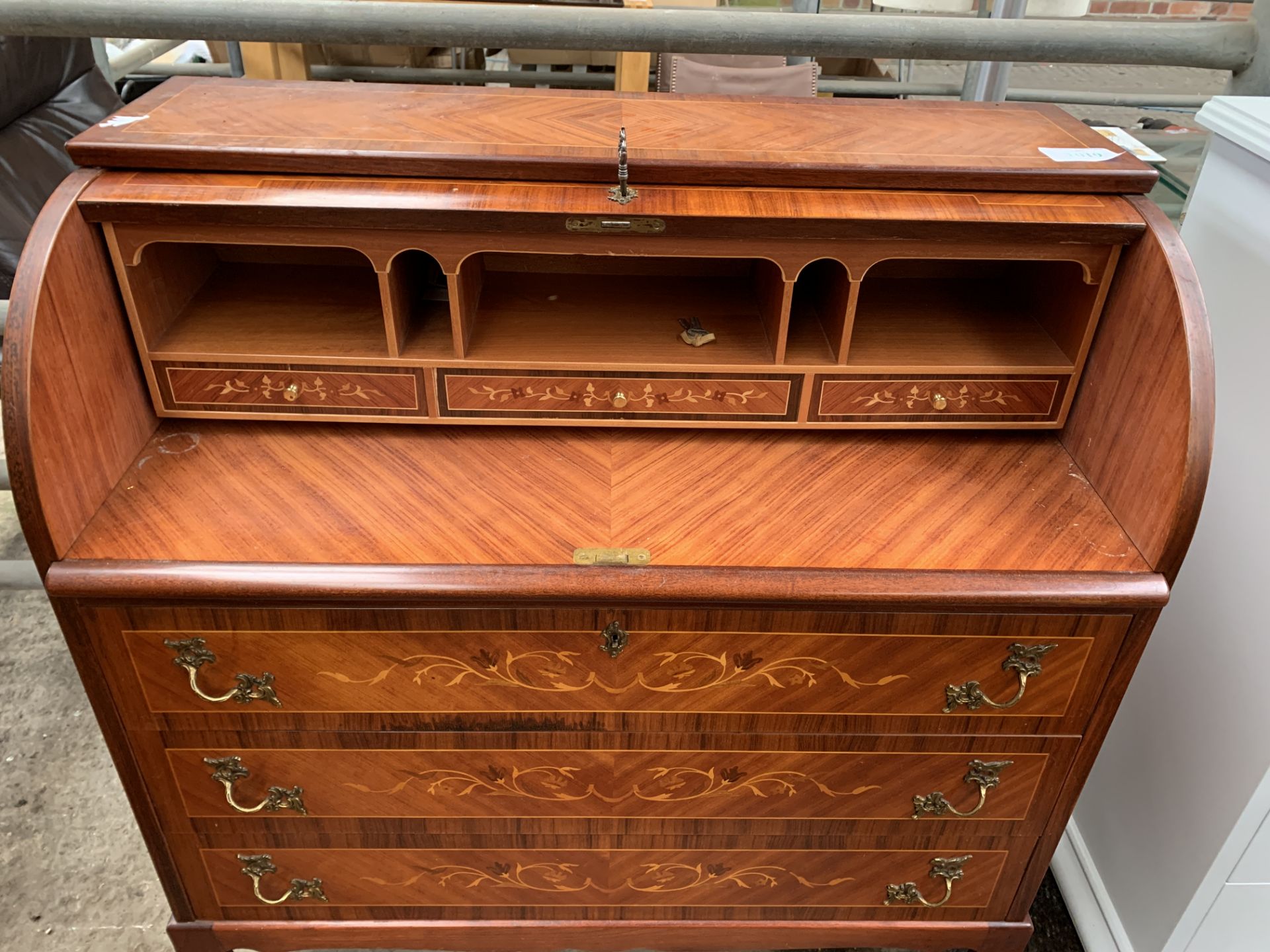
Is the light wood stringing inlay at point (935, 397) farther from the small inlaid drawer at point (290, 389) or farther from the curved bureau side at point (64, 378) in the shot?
the curved bureau side at point (64, 378)

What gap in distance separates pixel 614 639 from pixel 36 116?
2.56m

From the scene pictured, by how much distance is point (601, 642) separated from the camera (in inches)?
51.2

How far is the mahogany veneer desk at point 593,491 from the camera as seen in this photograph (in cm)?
124

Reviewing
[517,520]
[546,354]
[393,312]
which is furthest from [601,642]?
[393,312]

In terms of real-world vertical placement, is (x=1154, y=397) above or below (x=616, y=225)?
below

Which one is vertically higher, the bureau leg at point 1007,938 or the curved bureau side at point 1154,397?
the curved bureau side at point 1154,397

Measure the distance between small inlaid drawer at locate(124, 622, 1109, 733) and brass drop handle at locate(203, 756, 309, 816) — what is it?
102mm

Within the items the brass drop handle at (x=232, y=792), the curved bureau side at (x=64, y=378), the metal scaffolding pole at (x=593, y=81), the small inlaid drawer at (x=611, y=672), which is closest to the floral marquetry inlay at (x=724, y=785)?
the small inlaid drawer at (x=611, y=672)

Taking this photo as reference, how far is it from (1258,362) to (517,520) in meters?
1.11

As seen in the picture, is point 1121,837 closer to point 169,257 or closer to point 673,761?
point 673,761

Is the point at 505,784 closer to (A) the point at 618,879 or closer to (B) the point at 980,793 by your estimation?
(A) the point at 618,879

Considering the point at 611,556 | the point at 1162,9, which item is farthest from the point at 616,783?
the point at 1162,9

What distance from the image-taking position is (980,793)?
4.79 feet

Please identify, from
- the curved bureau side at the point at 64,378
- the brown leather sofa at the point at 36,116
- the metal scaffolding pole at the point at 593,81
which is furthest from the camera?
the metal scaffolding pole at the point at 593,81
